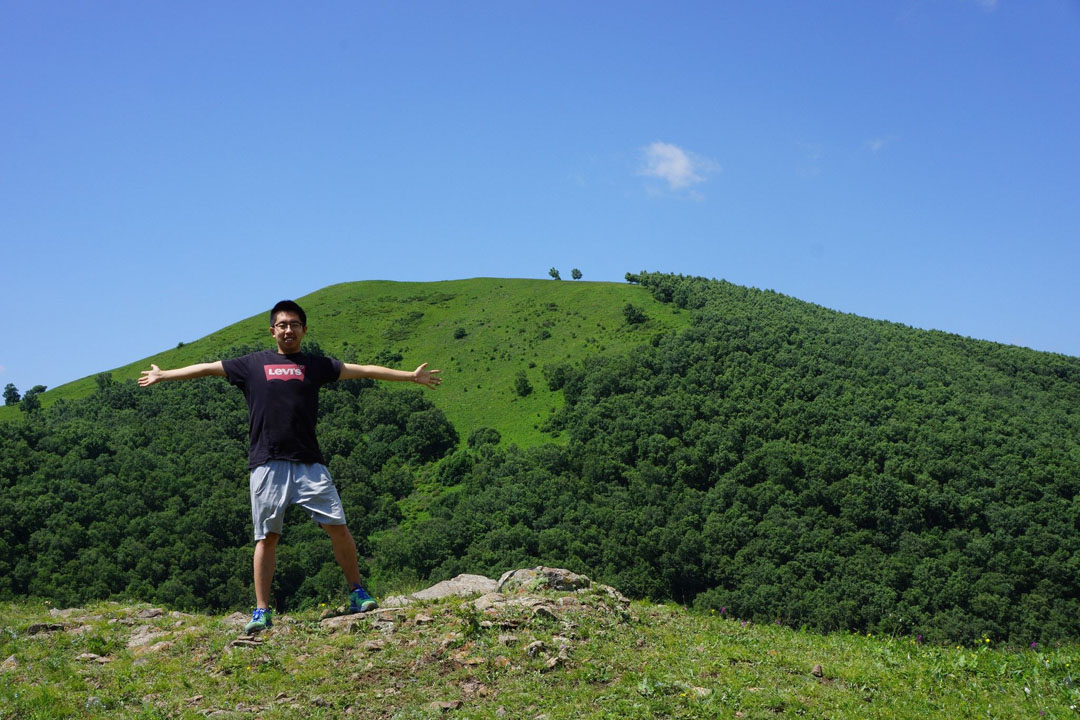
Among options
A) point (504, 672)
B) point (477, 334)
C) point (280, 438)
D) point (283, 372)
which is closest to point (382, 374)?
point (283, 372)

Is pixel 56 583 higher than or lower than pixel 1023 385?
lower

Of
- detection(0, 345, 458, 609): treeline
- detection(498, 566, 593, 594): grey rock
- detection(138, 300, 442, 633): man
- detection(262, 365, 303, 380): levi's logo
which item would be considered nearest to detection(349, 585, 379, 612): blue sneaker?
detection(138, 300, 442, 633): man

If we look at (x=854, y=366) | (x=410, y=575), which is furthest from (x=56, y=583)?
(x=854, y=366)

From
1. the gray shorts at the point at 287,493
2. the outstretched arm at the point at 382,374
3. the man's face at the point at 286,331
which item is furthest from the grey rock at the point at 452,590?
the man's face at the point at 286,331

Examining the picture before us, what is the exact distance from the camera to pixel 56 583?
51.1 metres

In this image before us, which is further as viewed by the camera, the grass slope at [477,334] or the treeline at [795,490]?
the grass slope at [477,334]

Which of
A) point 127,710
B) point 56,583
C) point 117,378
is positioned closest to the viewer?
point 127,710

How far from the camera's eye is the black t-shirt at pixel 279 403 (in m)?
7.46

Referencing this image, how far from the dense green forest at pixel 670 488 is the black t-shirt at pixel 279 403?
35.4 meters

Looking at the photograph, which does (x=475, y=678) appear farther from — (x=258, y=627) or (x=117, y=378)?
(x=117, y=378)

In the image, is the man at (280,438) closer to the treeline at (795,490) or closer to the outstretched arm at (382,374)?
the outstretched arm at (382,374)

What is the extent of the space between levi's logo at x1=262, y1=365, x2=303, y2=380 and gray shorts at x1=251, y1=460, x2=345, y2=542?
31.5 inches

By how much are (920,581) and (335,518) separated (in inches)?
2163

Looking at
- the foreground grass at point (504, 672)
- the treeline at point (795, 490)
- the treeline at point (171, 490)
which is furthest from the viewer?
the treeline at point (171, 490)
